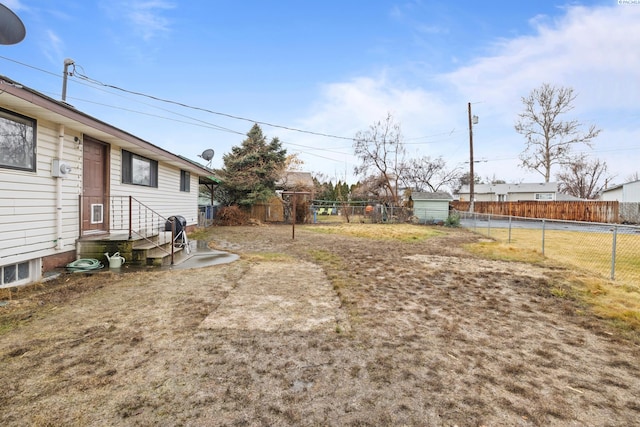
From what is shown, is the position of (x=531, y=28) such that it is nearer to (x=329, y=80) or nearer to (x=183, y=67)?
(x=329, y=80)

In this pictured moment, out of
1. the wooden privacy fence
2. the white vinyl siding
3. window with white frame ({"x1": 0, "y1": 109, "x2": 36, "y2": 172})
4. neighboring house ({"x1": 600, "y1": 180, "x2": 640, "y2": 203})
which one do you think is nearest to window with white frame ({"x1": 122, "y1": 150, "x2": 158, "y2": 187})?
the white vinyl siding

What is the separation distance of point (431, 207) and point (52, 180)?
2188 centimetres

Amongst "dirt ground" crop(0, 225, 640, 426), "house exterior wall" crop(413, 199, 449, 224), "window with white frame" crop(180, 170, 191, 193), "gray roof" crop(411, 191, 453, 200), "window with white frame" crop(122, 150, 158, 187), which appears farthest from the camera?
"gray roof" crop(411, 191, 453, 200)

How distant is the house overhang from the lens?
3.87 m

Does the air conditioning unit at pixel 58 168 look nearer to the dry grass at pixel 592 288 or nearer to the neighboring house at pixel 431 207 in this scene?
the dry grass at pixel 592 288

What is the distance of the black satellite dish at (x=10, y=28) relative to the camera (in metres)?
3.87

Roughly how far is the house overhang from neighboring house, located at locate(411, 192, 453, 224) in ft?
61.8

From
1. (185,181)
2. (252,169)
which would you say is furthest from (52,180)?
(252,169)

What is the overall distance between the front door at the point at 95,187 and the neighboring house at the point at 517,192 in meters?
43.7

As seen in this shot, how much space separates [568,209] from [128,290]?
3227 centimetres

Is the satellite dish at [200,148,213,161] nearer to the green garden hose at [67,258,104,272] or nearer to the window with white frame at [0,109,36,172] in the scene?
the green garden hose at [67,258,104,272]

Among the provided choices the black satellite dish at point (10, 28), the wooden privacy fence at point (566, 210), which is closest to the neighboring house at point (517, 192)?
the wooden privacy fence at point (566, 210)

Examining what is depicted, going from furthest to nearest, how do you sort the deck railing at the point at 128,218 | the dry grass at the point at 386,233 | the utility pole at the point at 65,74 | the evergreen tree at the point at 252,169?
the evergreen tree at the point at 252,169, the dry grass at the point at 386,233, the utility pole at the point at 65,74, the deck railing at the point at 128,218

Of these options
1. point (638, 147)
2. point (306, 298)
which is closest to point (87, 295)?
point (306, 298)
